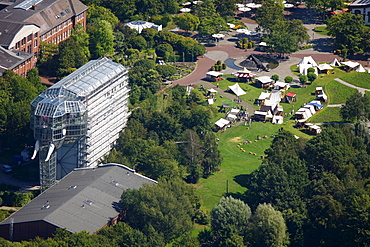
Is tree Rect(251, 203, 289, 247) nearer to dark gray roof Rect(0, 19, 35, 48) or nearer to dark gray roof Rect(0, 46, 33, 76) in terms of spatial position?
dark gray roof Rect(0, 46, 33, 76)

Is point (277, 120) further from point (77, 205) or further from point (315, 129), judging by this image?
point (77, 205)

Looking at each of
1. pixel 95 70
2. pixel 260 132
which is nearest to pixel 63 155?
pixel 95 70

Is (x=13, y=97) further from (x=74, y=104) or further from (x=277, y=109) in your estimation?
(x=277, y=109)

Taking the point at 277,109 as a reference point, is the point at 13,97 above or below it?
above

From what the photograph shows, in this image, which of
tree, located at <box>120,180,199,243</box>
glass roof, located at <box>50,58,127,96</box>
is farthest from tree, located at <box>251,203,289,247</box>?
glass roof, located at <box>50,58,127,96</box>

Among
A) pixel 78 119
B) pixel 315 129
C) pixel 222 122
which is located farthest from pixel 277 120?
pixel 78 119
